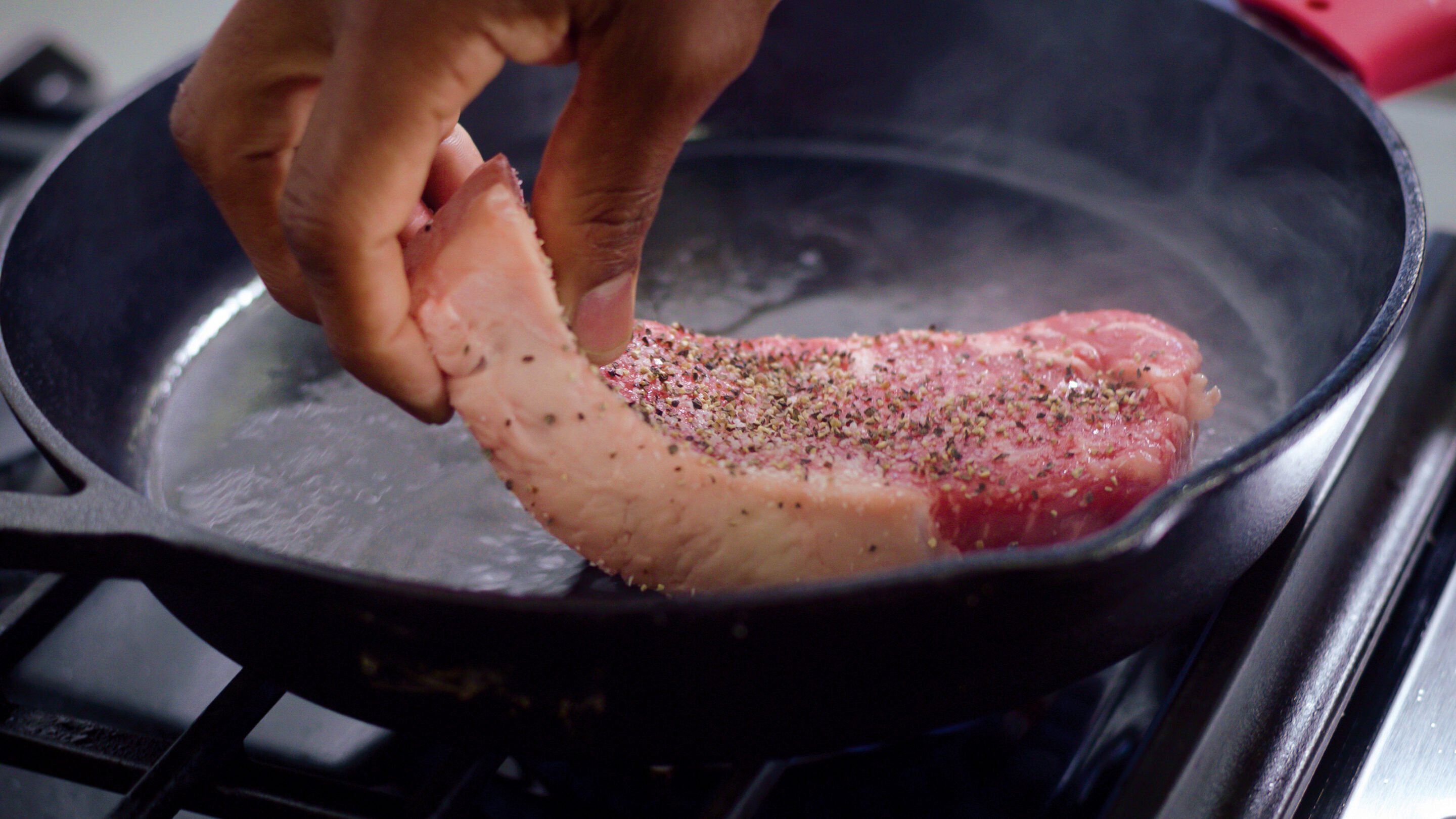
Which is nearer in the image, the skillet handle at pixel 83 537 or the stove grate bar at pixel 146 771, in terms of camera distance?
the skillet handle at pixel 83 537

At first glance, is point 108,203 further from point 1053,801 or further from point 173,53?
point 173,53

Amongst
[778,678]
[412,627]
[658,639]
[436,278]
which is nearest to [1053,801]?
[778,678]

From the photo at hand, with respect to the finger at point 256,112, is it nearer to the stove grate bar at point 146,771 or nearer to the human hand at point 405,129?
the human hand at point 405,129

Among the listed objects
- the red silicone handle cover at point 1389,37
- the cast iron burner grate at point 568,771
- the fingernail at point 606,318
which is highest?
the red silicone handle cover at point 1389,37

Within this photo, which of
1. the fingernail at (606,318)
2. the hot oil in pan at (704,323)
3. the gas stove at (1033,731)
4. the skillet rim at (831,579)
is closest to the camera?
the skillet rim at (831,579)

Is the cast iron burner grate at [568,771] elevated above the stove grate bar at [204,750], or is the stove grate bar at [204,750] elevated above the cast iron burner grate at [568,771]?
the stove grate bar at [204,750]

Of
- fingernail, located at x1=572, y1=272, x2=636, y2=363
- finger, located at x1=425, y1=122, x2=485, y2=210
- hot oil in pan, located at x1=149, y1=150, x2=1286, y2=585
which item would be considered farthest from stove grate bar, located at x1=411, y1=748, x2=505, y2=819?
finger, located at x1=425, y1=122, x2=485, y2=210

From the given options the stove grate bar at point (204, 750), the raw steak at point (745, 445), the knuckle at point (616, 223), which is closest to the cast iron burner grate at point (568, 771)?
the stove grate bar at point (204, 750)
